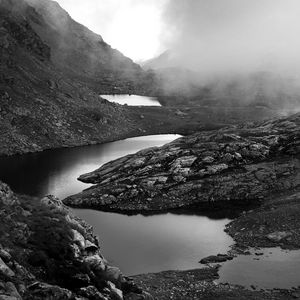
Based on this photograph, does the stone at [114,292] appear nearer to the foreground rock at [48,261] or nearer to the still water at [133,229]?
the foreground rock at [48,261]

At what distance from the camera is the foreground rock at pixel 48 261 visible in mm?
30328

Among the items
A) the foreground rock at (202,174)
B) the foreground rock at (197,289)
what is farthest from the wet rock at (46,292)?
the foreground rock at (202,174)

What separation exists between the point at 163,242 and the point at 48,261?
3309 cm

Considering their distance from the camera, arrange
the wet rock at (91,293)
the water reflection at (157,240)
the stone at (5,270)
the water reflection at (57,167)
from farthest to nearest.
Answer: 1. the water reflection at (57,167)
2. the water reflection at (157,240)
3. the wet rock at (91,293)
4. the stone at (5,270)

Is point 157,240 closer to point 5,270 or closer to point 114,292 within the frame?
point 114,292

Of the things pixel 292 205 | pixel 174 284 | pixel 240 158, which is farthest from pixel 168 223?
pixel 240 158

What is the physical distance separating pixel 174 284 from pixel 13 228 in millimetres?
20580

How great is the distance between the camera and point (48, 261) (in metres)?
34.9

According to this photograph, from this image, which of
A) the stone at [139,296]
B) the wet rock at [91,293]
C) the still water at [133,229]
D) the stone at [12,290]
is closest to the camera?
the stone at [12,290]

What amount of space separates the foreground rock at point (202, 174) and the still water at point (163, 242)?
659 centimetres

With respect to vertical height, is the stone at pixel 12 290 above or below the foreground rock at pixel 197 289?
below

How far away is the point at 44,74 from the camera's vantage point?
199750 mm

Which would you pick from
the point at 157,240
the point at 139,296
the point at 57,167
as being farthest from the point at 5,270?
the point at 57,167

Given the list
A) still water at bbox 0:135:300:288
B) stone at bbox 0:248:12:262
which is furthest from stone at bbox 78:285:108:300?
still water at bbox 0:135:300:288
